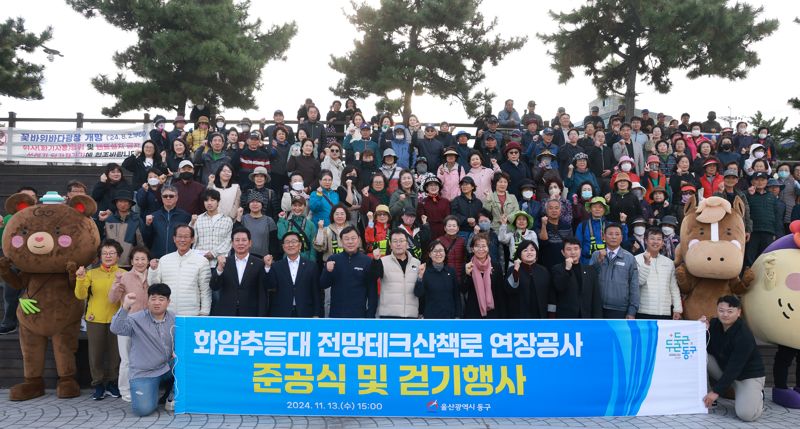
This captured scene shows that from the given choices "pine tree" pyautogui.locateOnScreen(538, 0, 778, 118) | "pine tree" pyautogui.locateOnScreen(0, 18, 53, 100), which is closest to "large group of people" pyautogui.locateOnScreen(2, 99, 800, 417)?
"pine tree" pyautogui.locateOnScreen(538, 0, 778, 118)

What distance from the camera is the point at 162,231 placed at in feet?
26.6

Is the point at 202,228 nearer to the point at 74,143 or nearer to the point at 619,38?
the point at 74,143

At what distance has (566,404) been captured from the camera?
611 cm

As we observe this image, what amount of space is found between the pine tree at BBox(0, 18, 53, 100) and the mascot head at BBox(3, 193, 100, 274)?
15.3m

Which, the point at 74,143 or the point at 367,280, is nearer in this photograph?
the point at 367,280

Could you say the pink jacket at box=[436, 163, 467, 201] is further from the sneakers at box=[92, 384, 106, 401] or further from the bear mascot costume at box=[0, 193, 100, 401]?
the sneakers at box=[92, 384, 106, 401]

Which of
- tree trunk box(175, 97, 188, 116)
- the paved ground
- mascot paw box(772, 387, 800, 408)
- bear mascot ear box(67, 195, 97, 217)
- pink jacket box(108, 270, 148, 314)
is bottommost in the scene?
the paved ground

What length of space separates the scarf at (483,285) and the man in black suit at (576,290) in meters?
0.74

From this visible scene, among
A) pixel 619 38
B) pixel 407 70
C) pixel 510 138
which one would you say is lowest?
pixel 510 138

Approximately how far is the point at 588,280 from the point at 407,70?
14.6 meters

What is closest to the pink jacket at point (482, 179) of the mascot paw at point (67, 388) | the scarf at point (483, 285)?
the scarf at point (483, 285)

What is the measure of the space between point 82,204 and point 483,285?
4.78 m

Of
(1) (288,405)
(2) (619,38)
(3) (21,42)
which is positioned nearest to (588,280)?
(1) (288,405)

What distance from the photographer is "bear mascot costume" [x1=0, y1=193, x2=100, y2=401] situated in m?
6.74
